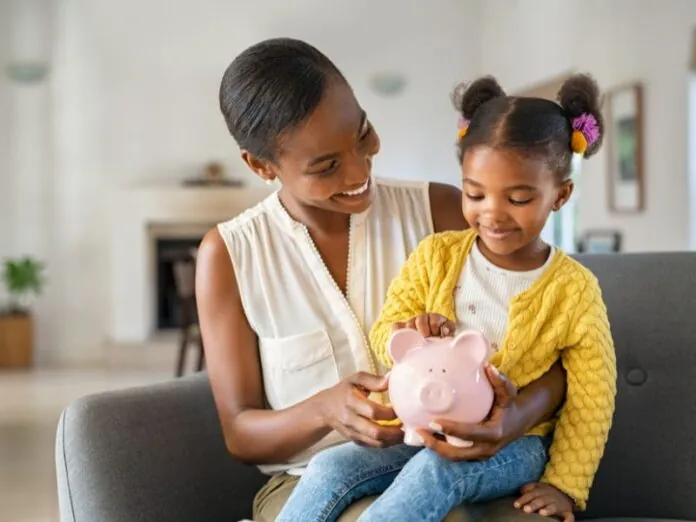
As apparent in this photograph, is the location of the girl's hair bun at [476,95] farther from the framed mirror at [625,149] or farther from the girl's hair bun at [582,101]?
the framed mirror at [625,149]

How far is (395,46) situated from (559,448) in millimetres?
7171

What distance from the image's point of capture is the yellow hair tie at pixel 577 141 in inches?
56.6

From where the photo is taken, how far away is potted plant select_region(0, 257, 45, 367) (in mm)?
7750

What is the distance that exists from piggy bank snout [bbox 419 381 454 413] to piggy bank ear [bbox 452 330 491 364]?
0.16 feet

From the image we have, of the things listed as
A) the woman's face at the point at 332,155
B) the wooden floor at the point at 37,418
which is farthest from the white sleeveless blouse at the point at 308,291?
the wooden floor at the point at 37,418

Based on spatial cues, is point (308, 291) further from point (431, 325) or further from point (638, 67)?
point (638, 67)

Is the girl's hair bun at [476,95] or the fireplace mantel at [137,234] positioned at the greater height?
the girl's hair bun at [476,95]

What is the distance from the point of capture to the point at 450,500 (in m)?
1.24

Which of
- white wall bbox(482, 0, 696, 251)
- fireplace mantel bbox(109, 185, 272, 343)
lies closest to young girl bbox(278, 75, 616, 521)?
white wall bbox(482, 0, 696, 251)

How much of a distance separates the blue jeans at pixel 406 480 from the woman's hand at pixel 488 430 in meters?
0.03

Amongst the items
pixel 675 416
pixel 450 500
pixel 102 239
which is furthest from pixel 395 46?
pixel 450 500

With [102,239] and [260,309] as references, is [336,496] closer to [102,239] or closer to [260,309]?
[260,309]

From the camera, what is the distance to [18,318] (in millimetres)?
7902

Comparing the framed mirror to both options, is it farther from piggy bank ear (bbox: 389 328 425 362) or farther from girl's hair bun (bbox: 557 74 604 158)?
piggy bank ear (bbox: 389 328 425 362)
